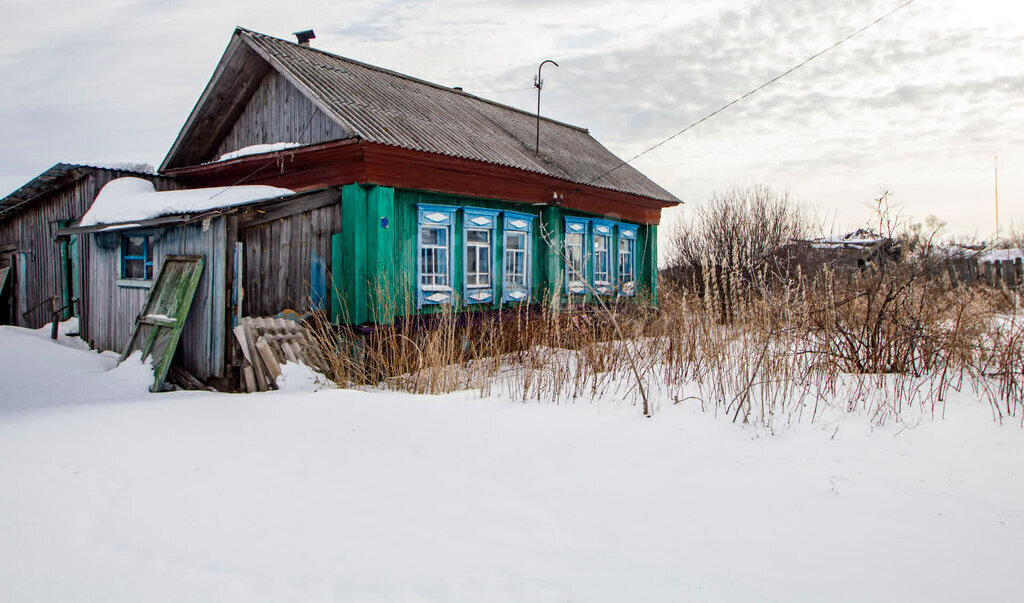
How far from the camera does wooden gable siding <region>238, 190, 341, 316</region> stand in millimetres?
8422

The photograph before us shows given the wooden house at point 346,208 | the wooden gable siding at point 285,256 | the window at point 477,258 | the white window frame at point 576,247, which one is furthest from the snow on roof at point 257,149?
the white window frame at point 576,247

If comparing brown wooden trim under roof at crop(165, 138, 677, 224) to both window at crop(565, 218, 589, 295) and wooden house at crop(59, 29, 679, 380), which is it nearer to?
wooden house at crop(59, 29, 679, 380)

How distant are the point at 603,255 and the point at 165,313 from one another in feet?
27.3

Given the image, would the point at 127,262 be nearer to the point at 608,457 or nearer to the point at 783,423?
the point at 608,457

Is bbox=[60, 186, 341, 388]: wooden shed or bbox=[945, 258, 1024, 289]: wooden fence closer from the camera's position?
bbox=[60, 186, 341, 388]: wooden shed

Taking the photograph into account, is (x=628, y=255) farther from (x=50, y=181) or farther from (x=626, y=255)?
(x=50, y=181)

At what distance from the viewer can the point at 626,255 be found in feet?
46.5

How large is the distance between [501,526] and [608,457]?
1213 mm

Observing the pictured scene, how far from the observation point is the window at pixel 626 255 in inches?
541

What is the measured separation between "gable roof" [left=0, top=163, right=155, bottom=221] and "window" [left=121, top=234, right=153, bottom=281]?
3.70 m

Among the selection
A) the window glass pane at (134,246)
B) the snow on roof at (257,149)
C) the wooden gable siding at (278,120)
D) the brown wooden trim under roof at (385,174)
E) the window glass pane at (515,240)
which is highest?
the wooden gable siding at (278,120)

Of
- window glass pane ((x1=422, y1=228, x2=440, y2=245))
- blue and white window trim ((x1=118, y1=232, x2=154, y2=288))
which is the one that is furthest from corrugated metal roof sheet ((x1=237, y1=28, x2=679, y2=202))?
blue and white window trim ((x1=118, y1=232, x2=154, y2=288))

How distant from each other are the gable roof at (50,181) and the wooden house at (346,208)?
7.06ft

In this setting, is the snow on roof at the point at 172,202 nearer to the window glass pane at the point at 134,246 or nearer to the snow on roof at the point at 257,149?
the window glass pane at the point at 134,246
